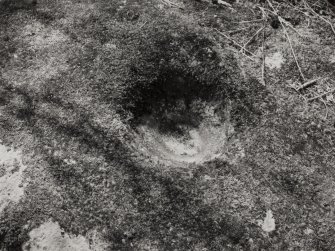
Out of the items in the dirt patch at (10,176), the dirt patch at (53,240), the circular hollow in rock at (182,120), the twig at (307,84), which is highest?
the twig at (307,84)

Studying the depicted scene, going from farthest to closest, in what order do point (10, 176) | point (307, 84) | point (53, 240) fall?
1. point (307, 84)
2. point (10, 176)
3. point (53, 240)

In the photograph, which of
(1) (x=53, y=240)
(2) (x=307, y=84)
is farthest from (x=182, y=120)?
(1) (x=53, y=240)

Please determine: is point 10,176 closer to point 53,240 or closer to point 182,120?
point 53,240

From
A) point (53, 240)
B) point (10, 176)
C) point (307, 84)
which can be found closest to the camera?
point (53, 240)

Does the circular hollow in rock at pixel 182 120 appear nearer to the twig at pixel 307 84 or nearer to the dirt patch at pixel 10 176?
the twig at pixel 307 84

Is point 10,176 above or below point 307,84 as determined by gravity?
below

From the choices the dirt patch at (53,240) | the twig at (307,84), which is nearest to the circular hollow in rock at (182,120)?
the twig at (307,84)

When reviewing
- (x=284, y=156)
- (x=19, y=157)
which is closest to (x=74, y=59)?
(x=19, y=157)

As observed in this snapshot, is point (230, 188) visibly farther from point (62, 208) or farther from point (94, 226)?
point (62, 208)

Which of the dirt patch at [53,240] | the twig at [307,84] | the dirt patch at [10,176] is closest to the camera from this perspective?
the dirt patch at [53,240]

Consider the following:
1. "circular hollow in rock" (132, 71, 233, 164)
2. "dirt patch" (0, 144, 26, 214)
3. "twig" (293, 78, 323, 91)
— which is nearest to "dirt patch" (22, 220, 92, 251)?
"dirt patch" (0, 144, 26, 214)

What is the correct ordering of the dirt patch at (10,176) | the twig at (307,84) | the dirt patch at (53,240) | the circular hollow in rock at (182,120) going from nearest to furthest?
1. the dirt patch at (53,240)
2. the dirt patch at (10,176)
3. the circular hollow in rock at (182,120)
4. the twig at (307,84)
